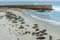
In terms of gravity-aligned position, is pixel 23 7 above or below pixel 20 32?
above

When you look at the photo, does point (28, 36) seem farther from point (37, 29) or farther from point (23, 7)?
point (23, 7)

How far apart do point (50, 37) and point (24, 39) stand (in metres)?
1.63

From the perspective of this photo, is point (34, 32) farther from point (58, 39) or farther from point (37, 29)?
point (58, 39)

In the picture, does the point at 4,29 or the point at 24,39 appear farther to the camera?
the point at 4,29

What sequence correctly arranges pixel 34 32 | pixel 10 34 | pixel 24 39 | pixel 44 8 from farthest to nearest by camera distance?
pixel 44 8 < pixel 34 32 < pixel 10 34 < pixel 24 39

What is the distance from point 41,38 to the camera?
14.3m

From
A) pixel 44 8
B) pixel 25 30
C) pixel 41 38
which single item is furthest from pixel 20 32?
pixel 44 8

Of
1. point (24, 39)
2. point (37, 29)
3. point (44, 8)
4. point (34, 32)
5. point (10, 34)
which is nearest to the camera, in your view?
point (24, 39)

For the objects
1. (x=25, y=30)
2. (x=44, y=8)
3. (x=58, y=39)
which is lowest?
(x=58, y=39)

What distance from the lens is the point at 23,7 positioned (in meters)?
43.7

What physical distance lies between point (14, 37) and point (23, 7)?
97.7 ft

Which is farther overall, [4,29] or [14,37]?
[4,29]

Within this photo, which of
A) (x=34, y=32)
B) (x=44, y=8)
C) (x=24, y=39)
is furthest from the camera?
(x=44, y=8)

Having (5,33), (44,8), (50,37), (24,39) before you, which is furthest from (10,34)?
(44,8)
